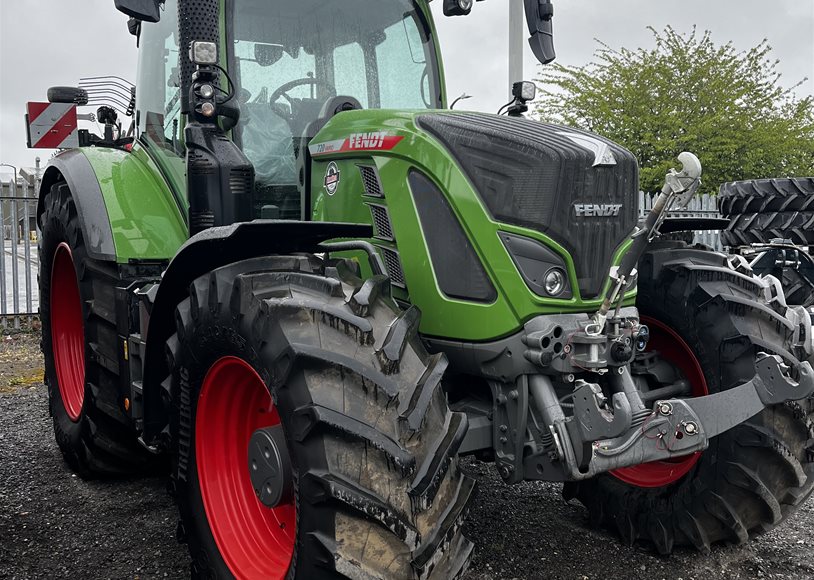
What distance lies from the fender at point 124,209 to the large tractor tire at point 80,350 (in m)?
0.12

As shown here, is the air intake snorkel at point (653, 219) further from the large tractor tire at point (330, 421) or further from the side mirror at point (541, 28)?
the side mirror at point (541, 28)

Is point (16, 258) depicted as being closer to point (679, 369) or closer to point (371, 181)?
point (371, 181)

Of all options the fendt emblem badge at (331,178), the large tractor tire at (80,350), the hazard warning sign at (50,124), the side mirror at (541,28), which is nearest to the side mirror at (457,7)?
the side mirror at (541,28)

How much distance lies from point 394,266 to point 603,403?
966 mm

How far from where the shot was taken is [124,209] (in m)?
3.88

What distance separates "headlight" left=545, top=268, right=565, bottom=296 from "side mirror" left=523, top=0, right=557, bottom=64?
143 centimetres

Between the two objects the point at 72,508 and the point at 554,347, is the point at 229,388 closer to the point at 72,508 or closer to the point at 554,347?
→ the point at 554,347

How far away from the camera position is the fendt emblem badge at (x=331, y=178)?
3277 millimetres

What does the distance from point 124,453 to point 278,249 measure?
2.00 meters

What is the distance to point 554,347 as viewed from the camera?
264 centimetres

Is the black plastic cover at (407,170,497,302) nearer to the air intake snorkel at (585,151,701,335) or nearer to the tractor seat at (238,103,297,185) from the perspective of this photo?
the air intake snorkel at (585,151,701,335)

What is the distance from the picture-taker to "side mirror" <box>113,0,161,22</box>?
114 inches

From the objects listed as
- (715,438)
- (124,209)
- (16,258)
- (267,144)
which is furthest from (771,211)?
(16,258)

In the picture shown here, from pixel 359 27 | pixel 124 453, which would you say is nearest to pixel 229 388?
pixel 124 453
